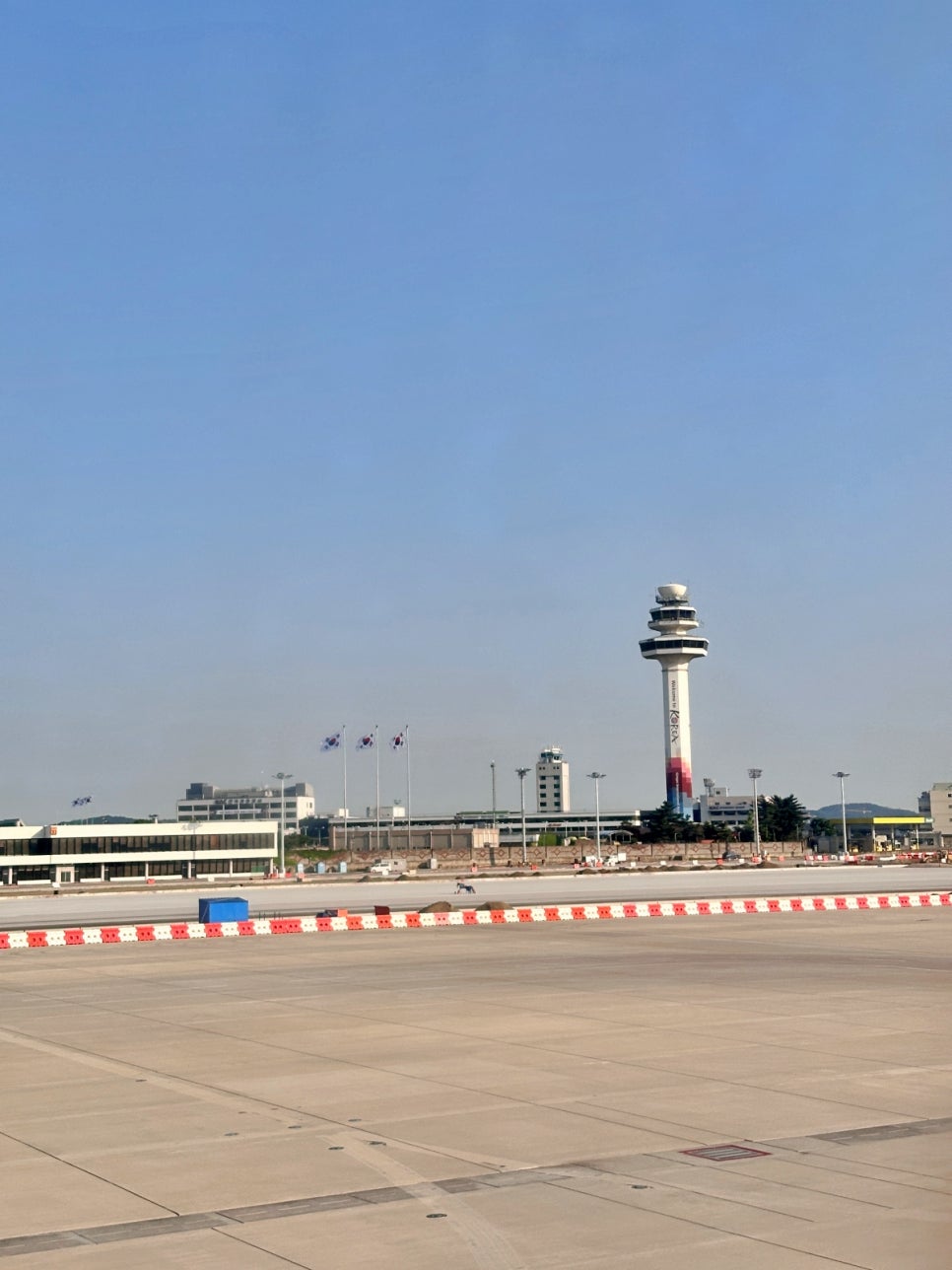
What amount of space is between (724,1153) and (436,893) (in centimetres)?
7879

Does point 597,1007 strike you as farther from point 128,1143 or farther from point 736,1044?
point 128,1143

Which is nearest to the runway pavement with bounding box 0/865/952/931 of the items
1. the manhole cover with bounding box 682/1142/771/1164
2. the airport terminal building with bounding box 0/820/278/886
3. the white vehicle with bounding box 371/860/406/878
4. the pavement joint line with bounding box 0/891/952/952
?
the pavement joint line with bounding box 0/891/952/952

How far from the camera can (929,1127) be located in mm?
16266

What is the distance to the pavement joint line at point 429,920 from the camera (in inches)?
1971

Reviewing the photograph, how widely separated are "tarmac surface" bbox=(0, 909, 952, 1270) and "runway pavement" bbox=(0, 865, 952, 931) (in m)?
39.6

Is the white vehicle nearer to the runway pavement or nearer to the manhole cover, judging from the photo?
the runway pavement

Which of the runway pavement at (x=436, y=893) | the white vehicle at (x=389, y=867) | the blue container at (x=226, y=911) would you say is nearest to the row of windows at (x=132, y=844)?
the white vehicle at (x=389, y=867)

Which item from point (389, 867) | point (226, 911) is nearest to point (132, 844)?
point (389, 867)

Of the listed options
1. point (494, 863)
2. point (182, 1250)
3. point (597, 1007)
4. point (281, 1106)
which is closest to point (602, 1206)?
point (182, 1250)

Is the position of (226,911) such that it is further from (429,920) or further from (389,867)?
(389,867)

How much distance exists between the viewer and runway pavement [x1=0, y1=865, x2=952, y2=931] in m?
75.1

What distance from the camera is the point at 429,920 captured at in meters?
56.1

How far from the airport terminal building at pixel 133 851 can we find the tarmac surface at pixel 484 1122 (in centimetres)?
12133

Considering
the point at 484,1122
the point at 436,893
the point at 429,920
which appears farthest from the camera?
the point at 436,893
